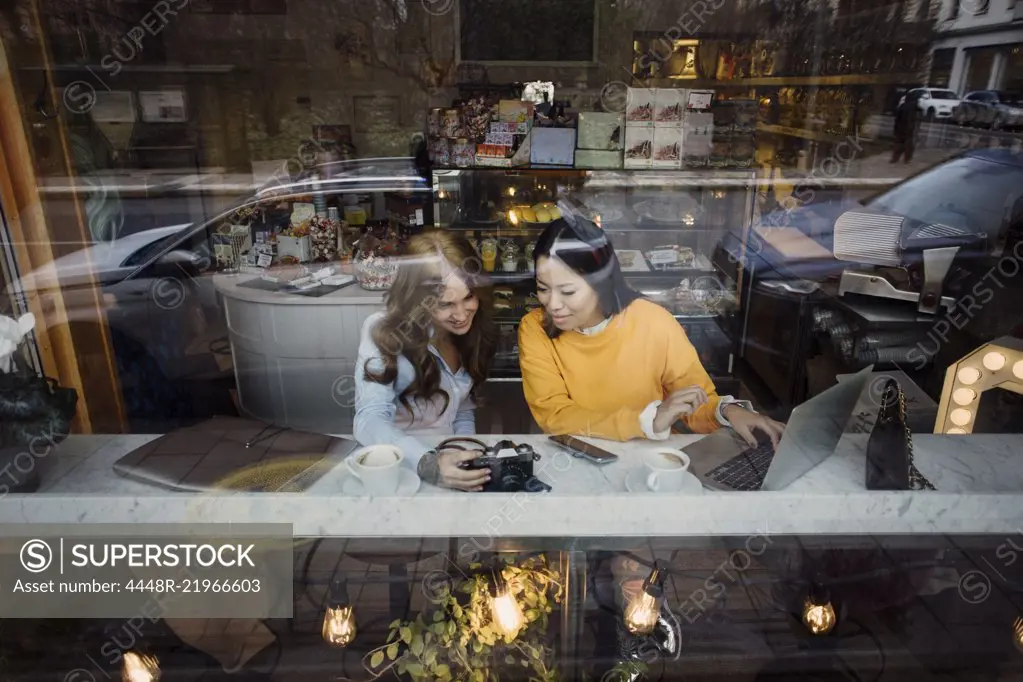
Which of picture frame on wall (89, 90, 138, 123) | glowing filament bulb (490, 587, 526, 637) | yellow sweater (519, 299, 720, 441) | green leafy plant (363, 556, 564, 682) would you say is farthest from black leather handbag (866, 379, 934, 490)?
picture frame on wall (89, 90, 138, 123)

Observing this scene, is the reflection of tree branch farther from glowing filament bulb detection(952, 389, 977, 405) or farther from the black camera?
glowing filament bulb detection(952, 389, 977, 405)

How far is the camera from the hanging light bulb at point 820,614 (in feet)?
6.43

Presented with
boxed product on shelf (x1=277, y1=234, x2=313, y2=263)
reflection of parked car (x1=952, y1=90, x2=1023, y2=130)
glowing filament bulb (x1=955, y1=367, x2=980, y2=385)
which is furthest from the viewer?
boxed product on shelf (x1=277, y1=234, x2=313, y2=263)

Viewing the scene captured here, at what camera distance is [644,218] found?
3271mm

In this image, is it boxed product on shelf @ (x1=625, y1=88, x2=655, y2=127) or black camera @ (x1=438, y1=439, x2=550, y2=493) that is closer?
black camera @ (x1=438, y1=439, x2=550, y2=493)

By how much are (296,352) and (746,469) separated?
1911 mm

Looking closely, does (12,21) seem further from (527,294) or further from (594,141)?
(594,141)

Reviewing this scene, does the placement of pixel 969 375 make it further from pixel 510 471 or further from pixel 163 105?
pixel 163 105

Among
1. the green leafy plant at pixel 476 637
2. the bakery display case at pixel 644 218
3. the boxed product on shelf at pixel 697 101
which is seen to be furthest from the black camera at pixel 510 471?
the boxed product on shelf at pixel 697 101

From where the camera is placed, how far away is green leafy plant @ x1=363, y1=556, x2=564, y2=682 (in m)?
1.82

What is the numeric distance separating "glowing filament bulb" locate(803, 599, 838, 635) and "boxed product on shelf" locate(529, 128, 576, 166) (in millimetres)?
2007

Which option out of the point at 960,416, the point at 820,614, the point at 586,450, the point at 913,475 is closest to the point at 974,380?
the point at 960,416

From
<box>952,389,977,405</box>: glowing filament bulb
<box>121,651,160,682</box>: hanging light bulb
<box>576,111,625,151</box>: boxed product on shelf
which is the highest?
<box>576,111,625,151</box>: boxed product on shelf

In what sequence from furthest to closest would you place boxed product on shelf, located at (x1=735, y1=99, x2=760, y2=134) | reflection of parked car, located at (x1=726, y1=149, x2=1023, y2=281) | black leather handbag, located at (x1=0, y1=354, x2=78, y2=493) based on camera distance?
1. boxed product on shelf, located at (x1=735, y1=99, x2=760, y2=134)
2. reflection of parked car, located at (x1=726, y1=149, x2=1023, y2=281)
3. black leather handbag, located at (x1=0, y1=354, x2=78, y2=493)
